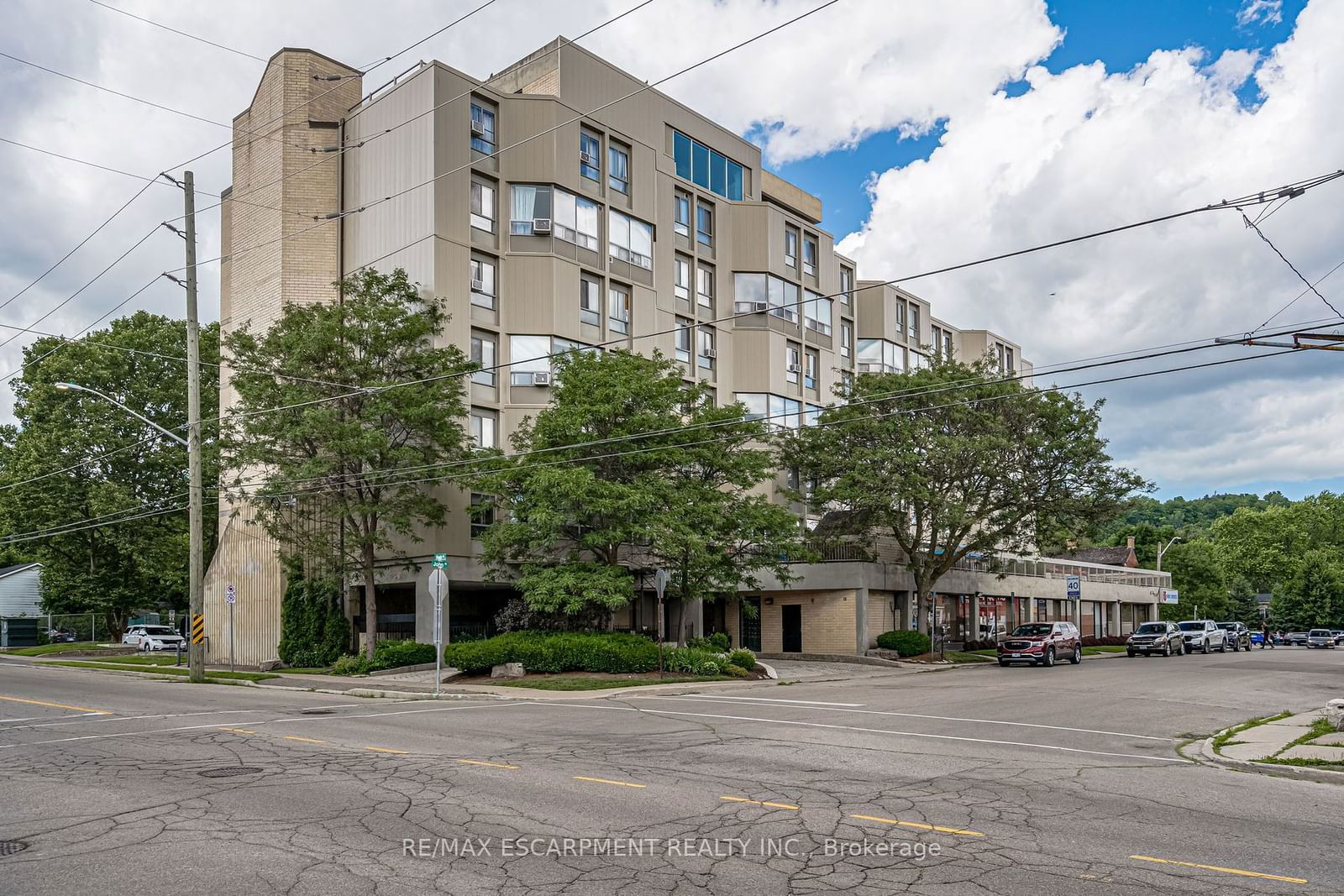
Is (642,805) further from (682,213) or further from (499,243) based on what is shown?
(682,213)

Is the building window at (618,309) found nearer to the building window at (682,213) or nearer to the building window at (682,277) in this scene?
the building window at (682,277)

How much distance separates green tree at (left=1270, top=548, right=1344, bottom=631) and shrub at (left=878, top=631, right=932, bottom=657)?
7497 cm

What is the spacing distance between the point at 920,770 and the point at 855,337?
46.9 meters

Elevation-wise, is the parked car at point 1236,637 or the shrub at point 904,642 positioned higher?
the shrub at point 904,642

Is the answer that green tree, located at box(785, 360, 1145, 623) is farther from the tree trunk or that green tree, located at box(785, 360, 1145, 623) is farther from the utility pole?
the utility pole

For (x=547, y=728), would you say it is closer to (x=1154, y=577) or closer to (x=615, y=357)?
(x=615, y=357)

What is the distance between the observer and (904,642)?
4138 centimetres

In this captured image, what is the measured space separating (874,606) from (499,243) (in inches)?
799

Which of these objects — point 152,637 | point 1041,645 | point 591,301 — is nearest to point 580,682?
point 591,301

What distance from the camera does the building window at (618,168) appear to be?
41872 millimetres

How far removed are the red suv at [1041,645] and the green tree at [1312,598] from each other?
7031cm

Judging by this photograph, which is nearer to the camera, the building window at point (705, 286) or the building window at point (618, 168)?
the building window at point (618, 168)

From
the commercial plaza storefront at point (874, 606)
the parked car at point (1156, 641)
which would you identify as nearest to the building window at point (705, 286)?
the commercial plaza storefront at point (874, 606)

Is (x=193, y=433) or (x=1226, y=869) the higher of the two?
(x=193, y=433)
